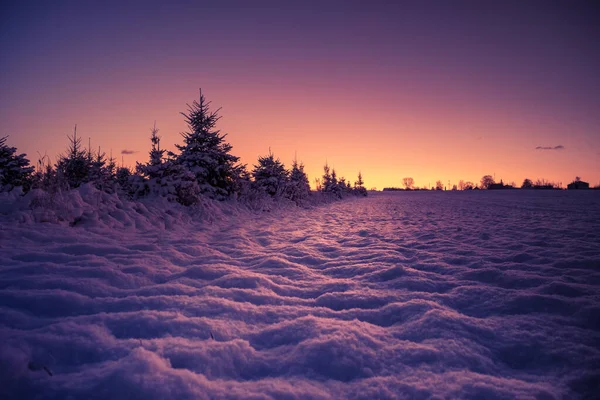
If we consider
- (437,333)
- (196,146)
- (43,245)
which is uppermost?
(196,146)

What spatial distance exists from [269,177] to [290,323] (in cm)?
1747

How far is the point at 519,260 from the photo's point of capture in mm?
3816

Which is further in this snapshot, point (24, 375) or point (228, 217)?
point (228, 217)

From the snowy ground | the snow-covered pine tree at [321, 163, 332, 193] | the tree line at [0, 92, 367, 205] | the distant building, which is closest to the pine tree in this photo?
the tree line at [0, 92, 367, 205]

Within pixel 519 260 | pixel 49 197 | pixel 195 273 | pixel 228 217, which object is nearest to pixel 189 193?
pixel 228 217

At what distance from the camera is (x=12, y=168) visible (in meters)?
12.8

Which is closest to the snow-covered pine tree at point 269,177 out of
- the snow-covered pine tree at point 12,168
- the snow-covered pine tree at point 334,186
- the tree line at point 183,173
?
the tree line at point 183,173

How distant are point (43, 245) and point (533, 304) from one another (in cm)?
564

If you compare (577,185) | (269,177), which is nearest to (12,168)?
(269,177)

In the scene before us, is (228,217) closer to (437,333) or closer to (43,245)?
(43,245)

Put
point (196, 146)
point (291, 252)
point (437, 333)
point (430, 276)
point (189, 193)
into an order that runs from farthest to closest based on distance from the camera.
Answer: point (196, 146), point (189, 193), point (291, 252), point (430, 276), point (437, 333)

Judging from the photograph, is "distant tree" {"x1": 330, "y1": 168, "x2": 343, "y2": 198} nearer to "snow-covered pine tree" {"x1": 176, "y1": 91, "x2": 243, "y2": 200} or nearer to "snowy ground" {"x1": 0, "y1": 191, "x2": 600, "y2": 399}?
"snow-covered pine tree" {"x1": 176, "y1": 91, "x2": 243, "y2": 200}

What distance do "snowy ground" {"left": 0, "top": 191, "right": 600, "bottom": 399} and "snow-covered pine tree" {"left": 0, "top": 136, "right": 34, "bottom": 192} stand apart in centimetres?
1189

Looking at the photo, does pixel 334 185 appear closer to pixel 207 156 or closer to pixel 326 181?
pixel 326 181
